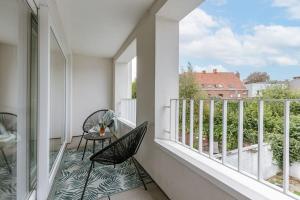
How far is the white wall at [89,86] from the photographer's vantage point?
5020mm

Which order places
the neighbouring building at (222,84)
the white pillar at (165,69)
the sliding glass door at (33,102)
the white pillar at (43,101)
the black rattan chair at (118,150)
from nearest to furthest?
the neighbouring building at (222,84) < the sliding glass door at (33,102) < the white pillar at (43,101) < the black rattan chair at (118,150) < the white pillar at (165,69)

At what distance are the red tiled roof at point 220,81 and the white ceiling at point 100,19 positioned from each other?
115 centimetres

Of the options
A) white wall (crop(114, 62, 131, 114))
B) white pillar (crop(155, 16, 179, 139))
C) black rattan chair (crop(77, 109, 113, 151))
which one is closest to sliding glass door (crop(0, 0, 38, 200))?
white pillar (crop(155, 16, 179, 139))

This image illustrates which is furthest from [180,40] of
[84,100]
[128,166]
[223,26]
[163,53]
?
[84,100]

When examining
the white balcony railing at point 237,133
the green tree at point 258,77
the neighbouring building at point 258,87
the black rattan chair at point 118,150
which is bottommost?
the black rattan chair at point 118,150

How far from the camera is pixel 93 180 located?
7.77 feet

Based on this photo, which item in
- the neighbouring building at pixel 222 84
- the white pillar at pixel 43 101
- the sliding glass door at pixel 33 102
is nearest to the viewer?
the neighbouring building at pixel 222 84

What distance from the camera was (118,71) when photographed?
5.10m

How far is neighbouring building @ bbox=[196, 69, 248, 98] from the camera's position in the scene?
4.71 ft

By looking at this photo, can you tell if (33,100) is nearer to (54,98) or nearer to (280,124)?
(54,98)

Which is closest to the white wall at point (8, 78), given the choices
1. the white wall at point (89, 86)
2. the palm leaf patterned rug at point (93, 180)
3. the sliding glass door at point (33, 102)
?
the sliding glass door at point (33, 102)

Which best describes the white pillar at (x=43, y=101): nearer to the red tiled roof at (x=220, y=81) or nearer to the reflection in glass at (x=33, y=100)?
the reflection in glass at (x=33, y=100)

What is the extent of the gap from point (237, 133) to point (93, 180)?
74.4 inches

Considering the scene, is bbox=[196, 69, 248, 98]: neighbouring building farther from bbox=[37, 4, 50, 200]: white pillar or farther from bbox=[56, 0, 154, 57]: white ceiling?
bbox=[37, 4, 50, 200]: white pillar
